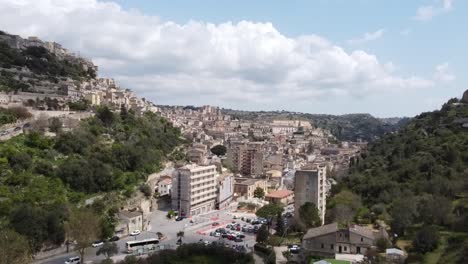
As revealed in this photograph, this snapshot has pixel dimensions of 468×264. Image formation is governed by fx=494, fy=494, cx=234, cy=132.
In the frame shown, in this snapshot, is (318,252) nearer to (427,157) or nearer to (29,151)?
(427,157)

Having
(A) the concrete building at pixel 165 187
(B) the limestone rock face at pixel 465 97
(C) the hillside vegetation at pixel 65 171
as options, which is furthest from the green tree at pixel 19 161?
(B) the limestone rock face at pixel 465 97

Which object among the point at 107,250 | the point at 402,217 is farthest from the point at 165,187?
the point at 402,217

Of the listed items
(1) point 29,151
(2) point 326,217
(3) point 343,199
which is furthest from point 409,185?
(1) point 29,151

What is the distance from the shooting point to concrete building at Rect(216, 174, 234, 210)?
5475cm

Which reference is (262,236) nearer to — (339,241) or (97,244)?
(339,241)

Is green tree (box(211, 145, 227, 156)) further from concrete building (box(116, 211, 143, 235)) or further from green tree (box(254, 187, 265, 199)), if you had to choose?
concrete building (box(116, 211, 143, 235))

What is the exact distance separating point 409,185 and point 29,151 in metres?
33.8

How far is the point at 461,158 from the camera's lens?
153 feet

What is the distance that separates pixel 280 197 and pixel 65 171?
26.7 m

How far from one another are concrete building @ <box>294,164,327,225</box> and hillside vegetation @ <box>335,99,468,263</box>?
4180mm

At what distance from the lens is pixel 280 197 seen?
58844 millimetres

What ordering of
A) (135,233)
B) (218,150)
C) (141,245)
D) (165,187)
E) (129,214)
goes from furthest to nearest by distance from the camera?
(218,150), (165,187), (129,214), (135,233), (141,245)

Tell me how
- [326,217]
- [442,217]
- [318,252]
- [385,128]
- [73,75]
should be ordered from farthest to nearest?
[385,128] → [73,75] → [326,217] → [442,217] → [318,252]

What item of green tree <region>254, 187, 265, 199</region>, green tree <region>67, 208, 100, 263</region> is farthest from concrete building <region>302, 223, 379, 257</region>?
green tree <region>254, 187, 265, 199</region>
